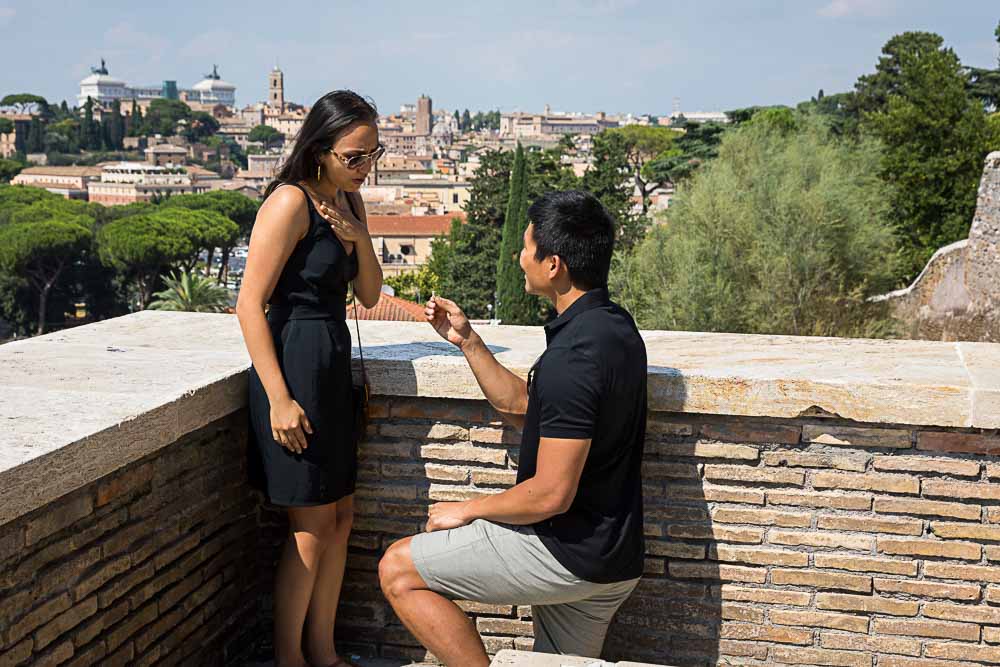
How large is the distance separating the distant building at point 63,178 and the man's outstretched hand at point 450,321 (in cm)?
8634

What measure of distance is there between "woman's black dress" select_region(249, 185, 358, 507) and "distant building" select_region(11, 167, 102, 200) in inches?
3396

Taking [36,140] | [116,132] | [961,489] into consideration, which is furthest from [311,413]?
[116,132]

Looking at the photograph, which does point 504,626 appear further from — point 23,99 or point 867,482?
point 23,99

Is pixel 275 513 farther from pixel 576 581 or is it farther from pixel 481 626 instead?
pixel 576 581

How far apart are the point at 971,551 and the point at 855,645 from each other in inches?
12.5

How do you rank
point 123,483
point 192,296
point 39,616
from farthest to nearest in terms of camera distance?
point 192,296 < point 123,483 < point 39,616

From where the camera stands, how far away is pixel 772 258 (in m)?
15.5

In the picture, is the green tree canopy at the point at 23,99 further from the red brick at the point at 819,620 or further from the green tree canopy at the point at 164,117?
the red brick at the point at 819,620

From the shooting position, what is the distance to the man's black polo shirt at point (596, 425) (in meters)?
1.86

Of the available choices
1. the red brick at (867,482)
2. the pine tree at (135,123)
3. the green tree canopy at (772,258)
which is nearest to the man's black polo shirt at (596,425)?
the red brick at (867,482)

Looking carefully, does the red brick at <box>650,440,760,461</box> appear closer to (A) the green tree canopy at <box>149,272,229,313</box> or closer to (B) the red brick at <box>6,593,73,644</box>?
(B) the red brick at <box>6,593,73,644</box>

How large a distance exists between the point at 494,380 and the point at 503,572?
423mm

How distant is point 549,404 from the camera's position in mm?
1864

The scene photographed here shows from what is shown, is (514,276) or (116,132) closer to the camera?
(514,276)
